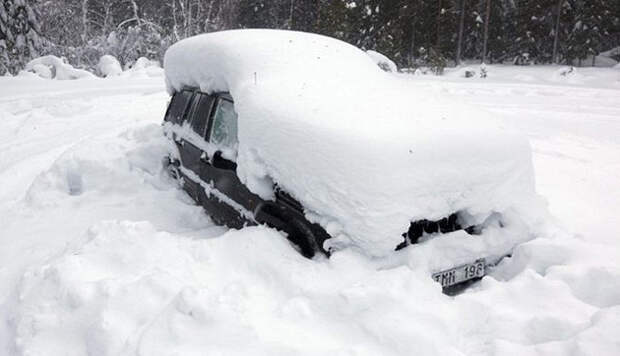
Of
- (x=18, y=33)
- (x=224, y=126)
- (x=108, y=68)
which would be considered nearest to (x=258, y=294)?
(x=224, y=126)

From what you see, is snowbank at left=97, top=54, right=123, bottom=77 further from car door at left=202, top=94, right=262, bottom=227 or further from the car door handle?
car door at left=202, top=94, right=262, bottom=227

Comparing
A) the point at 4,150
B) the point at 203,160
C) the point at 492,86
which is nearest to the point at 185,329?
the point at 203,160

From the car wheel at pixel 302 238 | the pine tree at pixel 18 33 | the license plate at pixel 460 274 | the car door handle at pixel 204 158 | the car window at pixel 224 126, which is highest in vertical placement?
the pine tree at pixel 18 33

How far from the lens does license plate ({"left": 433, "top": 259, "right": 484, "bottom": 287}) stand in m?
3.28

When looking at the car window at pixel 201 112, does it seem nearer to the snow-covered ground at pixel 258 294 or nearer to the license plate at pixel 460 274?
the snow-covered ground at pixel 258 294

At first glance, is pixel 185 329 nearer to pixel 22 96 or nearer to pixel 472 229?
pixel 472 229

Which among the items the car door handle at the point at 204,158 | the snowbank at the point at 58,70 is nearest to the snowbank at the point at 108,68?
the snowbank at the point at 58,70

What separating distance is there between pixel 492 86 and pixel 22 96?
13.6 meters

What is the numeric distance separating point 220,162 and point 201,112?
86 cm

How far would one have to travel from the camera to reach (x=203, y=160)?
458 centimetres

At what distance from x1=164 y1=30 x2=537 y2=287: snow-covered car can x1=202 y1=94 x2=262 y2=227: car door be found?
1 cm

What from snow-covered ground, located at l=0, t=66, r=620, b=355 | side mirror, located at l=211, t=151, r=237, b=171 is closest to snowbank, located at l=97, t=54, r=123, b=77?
snow-covered ground, located at l=0, t=66, r=620, b=355

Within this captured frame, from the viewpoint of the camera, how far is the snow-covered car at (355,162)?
3109mm

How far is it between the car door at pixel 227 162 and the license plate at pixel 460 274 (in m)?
1.50
